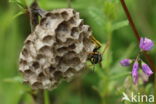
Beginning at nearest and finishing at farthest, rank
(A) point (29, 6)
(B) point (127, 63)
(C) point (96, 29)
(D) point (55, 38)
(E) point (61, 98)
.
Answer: (D) point (55, 38) → (A) point (29, 6) → (B) point (127, 63) → (E) point (61, 98) → (C) point (96, 29)

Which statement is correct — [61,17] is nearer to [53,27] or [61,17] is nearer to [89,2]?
[53,27]

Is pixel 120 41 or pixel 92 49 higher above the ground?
pixel 92 49

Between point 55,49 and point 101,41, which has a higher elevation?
point 55,49

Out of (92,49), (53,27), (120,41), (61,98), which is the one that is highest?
(53,27)

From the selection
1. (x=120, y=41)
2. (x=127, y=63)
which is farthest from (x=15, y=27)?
(x=127, y=63)

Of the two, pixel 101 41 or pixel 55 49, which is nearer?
pixel 55 49

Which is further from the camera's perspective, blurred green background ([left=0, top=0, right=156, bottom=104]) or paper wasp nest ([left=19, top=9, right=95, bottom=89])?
blurred green background ([left=0, top=0, right=156, bottom=104])
